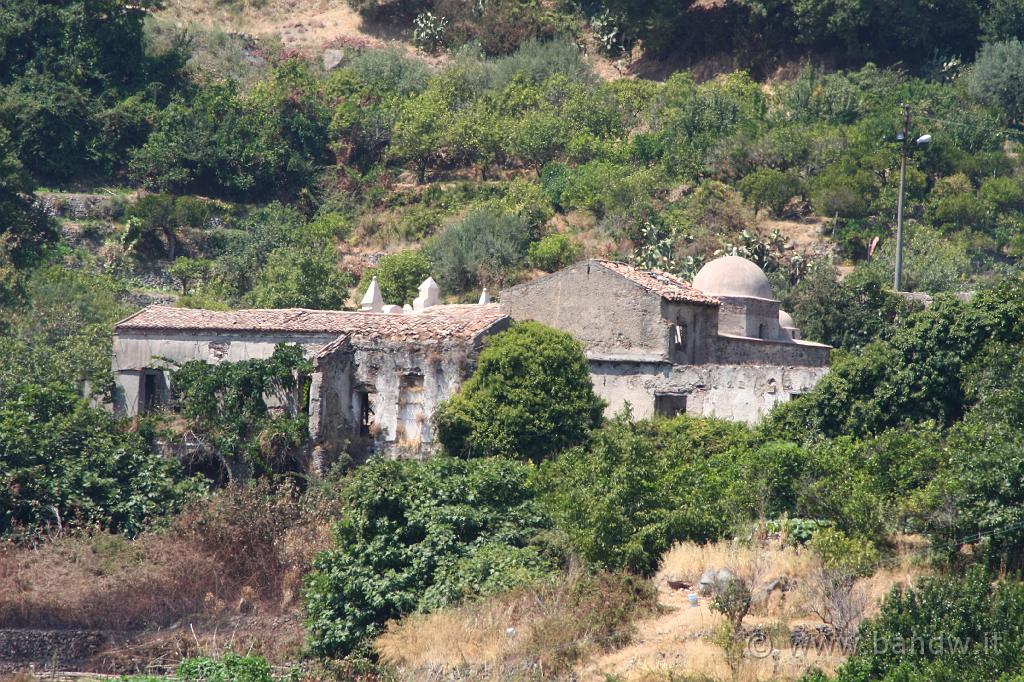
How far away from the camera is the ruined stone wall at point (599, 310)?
34938mm

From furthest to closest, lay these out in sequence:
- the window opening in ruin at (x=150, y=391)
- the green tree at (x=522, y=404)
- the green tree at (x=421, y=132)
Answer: the green tree at (x=421, y=132)
the window opening in ruin at (x=150, y=391)
the green tree at (x=522, y=404)

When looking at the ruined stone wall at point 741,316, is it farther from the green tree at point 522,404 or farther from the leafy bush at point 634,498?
the leafy bush at point 634,498

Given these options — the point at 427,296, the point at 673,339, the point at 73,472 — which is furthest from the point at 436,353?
the point at 427,296

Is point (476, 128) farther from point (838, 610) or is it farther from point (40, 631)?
point (838, 610)

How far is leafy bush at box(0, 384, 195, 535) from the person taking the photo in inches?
1187

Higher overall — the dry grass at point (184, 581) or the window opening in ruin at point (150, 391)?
the window opening in ruin at point (150, 391)

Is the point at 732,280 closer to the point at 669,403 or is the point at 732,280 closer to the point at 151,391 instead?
the point at 669,403

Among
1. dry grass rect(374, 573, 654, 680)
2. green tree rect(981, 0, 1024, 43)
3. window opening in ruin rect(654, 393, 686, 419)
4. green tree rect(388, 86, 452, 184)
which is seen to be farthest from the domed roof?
green tree rect(981, 0, 1024, 43)

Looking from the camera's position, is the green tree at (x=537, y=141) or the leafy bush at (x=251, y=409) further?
the green tree at (x=537, y=141)

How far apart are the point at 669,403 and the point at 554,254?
2152cm

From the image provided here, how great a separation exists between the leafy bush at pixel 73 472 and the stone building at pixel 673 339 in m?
9.44

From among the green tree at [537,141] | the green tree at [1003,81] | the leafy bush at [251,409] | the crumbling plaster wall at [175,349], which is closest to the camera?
the leafy bush at [251,409]

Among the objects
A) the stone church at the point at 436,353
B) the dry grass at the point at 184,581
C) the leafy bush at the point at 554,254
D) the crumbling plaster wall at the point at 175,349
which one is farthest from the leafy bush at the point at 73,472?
the leafy bush at the point at 554,254

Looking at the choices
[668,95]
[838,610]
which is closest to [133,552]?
[838,610]
